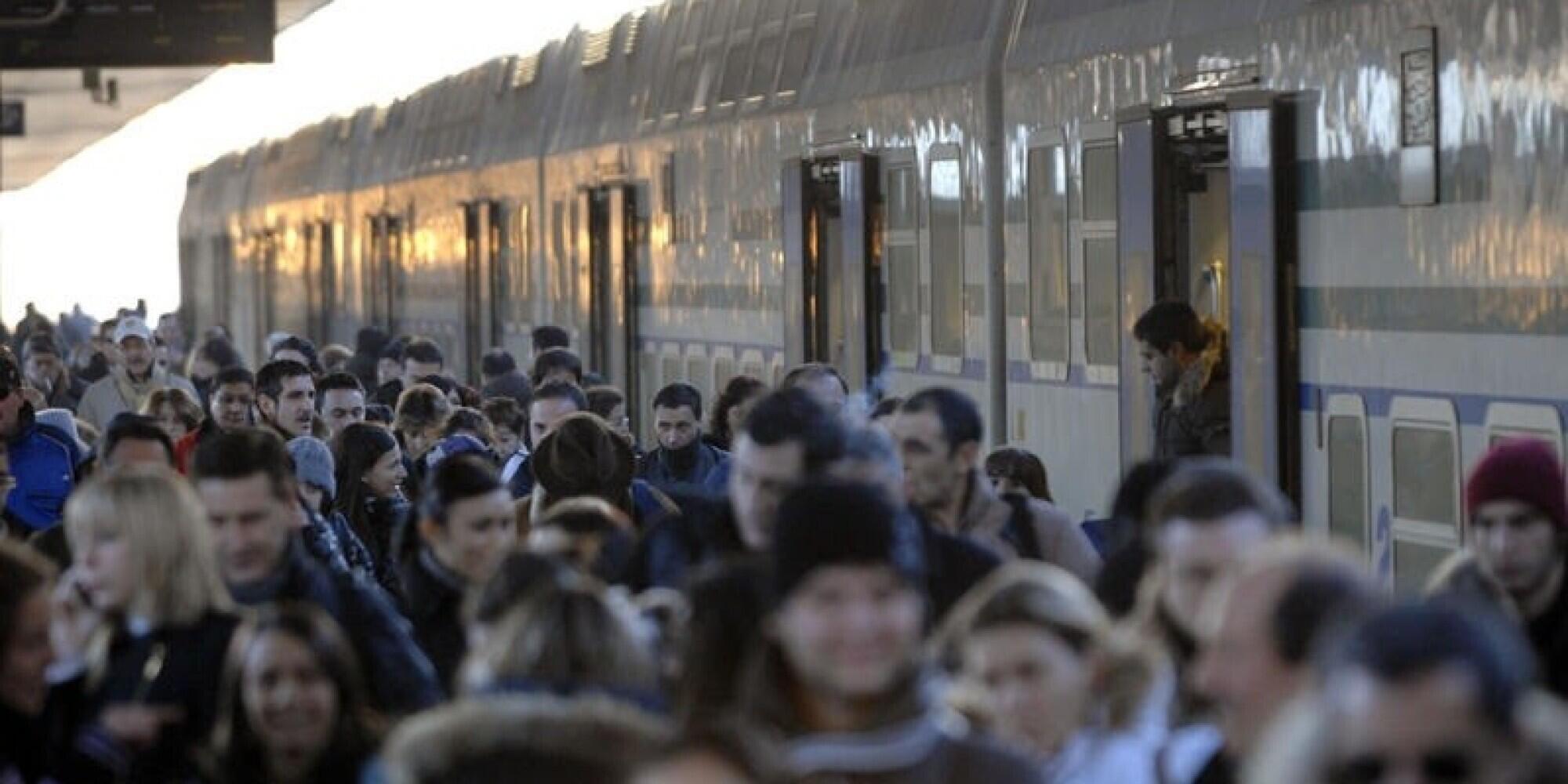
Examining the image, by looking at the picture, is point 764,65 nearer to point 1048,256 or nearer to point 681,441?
point 1048,256

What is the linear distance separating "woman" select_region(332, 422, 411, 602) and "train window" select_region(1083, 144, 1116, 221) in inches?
120

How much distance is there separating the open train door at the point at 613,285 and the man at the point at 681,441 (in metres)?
10.2

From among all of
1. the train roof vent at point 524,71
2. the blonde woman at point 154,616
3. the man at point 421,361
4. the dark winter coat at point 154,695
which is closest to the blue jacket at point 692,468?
the man at point 421,361

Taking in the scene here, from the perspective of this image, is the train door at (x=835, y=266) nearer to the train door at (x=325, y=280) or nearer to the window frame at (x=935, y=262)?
the window frame at (x=935, y=262)

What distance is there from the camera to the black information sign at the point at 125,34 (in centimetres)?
2545

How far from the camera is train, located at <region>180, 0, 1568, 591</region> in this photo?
35.6 feet

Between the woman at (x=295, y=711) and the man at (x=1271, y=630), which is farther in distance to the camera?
the woman at (x=295, y=711)

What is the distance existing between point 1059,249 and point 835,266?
4.35m

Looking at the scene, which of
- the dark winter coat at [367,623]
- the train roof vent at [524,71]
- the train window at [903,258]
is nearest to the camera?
the dark winter coat at [367,623]

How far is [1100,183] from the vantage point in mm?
14516

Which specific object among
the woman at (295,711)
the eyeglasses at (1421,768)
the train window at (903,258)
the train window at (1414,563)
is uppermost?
the train window at (903,258)

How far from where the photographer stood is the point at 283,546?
779cm

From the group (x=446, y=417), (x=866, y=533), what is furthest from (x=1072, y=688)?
(x=446, y=417)

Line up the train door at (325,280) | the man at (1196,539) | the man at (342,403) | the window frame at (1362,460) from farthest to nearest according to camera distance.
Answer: the train door at (325,280) → the man at (342,403) → the window frame at (1362,460) → the man at (1196,539)
